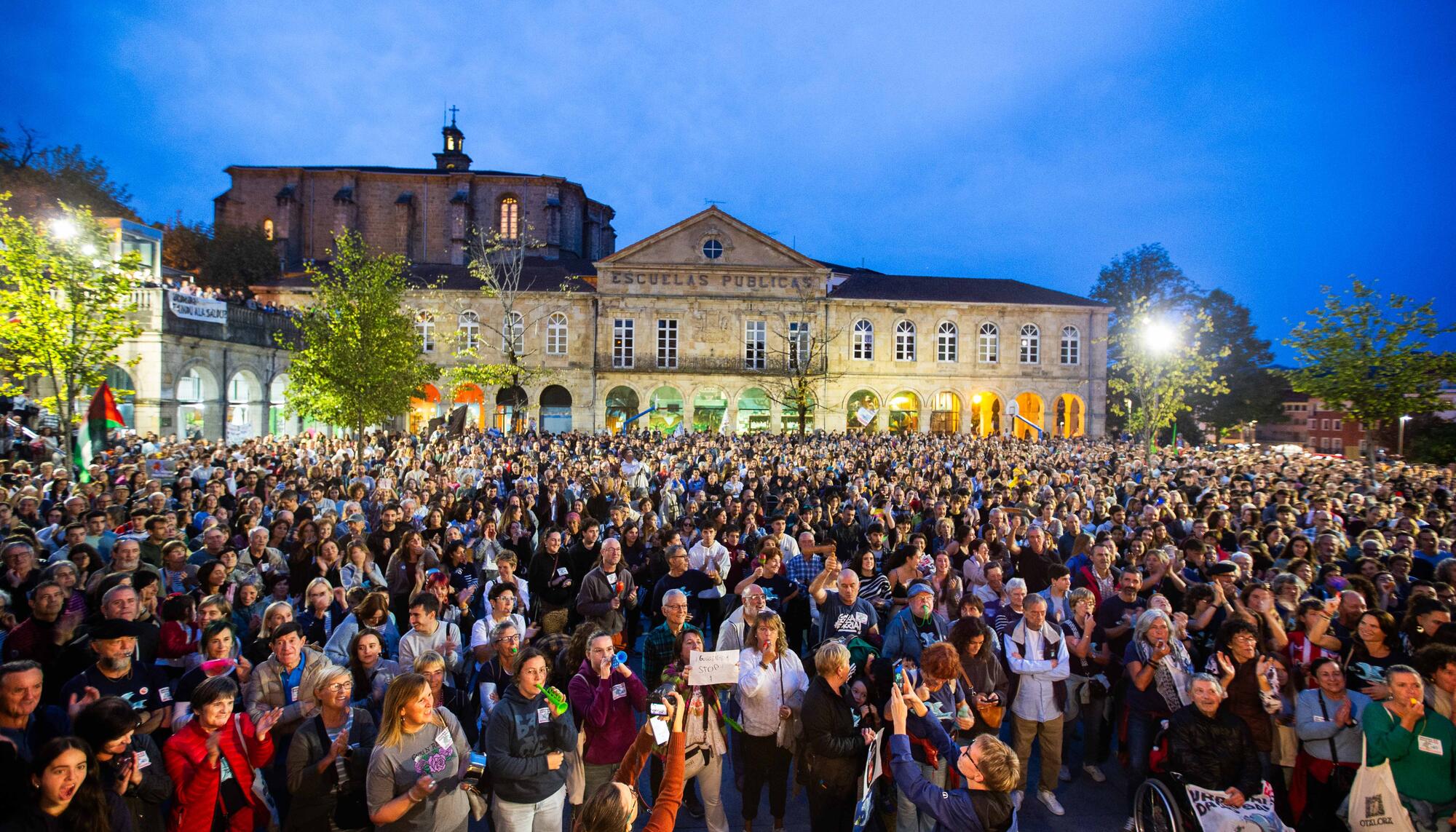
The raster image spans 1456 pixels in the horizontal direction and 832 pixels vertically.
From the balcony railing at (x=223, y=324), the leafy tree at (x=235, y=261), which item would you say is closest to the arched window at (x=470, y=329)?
the balcony railing at (x=223, y=324)

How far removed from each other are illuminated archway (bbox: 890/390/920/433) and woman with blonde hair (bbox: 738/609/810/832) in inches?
1299

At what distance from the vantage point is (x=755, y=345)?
35344 millimetres

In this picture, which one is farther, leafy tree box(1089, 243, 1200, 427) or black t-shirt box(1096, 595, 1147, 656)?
leafy tree box(1089, 243, 1200, 427)

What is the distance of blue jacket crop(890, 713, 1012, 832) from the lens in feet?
10.3

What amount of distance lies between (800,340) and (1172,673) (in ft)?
102

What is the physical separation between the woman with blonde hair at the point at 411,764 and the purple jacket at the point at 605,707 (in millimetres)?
835

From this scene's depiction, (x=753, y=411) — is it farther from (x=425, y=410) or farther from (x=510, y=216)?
(x=510, y=216)

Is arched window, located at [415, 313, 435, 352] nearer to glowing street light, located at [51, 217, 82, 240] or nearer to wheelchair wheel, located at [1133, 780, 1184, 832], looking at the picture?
glowing street light, located at [51, 217, 82, 240]

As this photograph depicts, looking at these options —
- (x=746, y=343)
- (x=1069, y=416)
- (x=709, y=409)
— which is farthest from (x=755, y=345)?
(x=1069, y=416)

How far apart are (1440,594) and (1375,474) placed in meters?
13.2

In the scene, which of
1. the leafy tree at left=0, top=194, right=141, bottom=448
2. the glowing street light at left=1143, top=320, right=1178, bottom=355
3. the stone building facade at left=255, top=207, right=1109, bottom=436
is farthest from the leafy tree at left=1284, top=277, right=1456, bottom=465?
the leafy tree at left=0, top=194, right=141, bottom=448

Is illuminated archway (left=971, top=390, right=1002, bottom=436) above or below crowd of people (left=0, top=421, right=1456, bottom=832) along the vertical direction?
above

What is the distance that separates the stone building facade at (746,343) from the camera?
34.8 m

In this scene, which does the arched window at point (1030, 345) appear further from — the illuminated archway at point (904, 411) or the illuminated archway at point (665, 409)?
the illuminated archway at point (665, 409)
